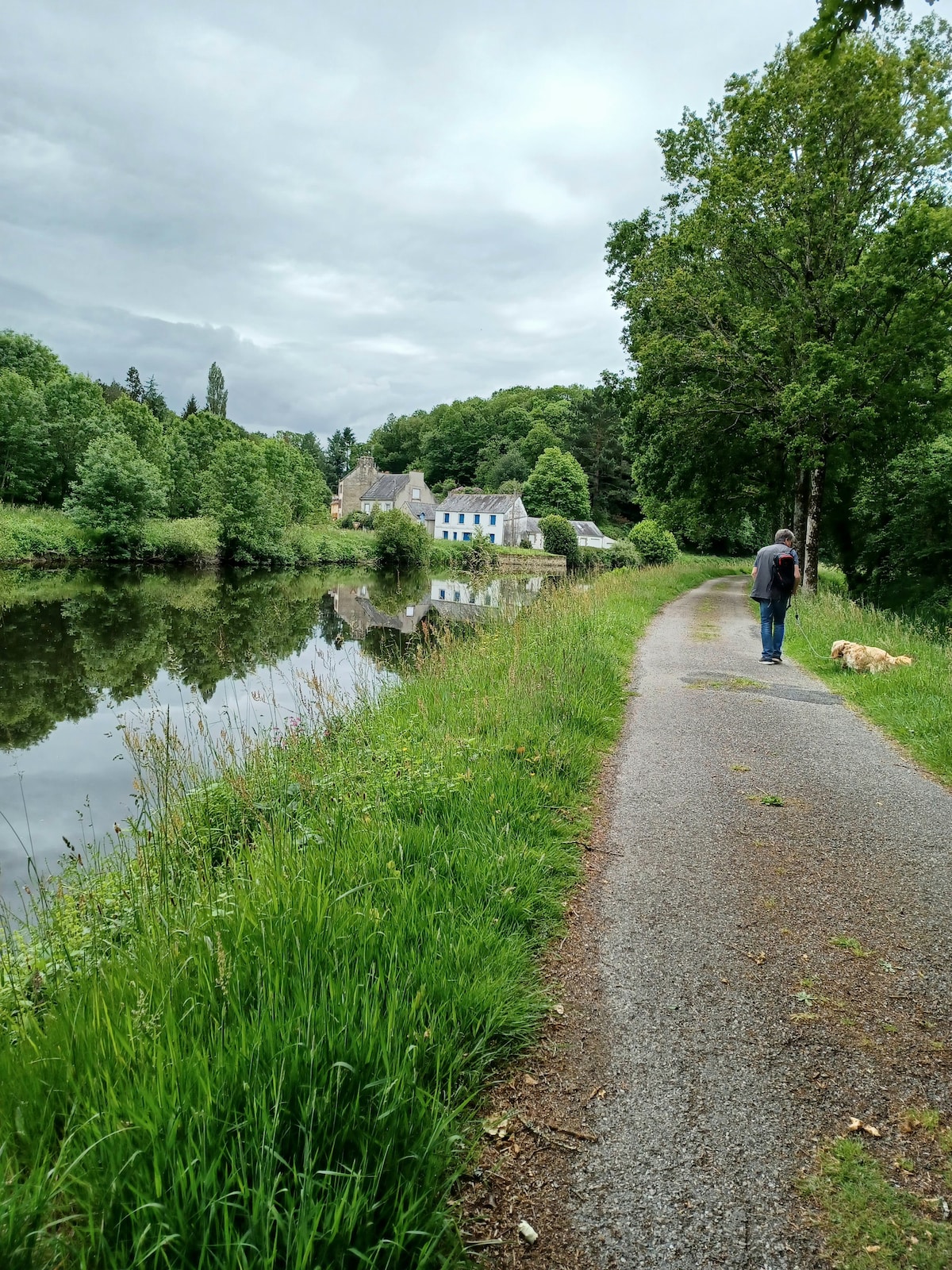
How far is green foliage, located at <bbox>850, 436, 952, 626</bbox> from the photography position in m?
21.6

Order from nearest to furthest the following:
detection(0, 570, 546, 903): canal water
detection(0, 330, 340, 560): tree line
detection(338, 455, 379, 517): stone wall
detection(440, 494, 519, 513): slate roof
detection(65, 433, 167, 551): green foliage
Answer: detection(0, 570, 546, 903): canal water → detection(65, 433, 167, 551): green foliage → detection(0, 330, 340, 560): tree line → detection(440, 494, 519, 513): slate roof → detection(338, 455, 379, 517): stone wall

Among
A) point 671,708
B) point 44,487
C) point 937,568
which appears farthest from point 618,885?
point 44,487

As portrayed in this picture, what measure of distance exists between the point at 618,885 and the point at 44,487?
55.4 m

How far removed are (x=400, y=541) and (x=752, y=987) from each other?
54342mm

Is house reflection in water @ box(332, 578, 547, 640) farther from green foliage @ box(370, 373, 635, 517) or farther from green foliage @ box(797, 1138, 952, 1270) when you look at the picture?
green foliage @ box(370, 373, 635, 517)

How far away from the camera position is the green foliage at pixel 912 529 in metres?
21.6

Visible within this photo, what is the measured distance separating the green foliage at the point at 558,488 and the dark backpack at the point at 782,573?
244 ft

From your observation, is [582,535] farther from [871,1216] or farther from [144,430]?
[871,1216]

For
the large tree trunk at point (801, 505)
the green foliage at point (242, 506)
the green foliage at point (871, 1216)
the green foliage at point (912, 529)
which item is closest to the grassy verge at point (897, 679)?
the green foliage at point (871, 1216)

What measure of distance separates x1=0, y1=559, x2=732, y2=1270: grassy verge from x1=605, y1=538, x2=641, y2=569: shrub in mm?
46984

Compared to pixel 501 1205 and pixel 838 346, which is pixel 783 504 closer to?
pixel 838 346

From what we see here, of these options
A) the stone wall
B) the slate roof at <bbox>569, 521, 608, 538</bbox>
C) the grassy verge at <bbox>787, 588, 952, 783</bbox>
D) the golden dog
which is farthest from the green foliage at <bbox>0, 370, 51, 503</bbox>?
the stone wall

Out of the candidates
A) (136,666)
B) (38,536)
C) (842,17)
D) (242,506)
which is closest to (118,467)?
(38,536)

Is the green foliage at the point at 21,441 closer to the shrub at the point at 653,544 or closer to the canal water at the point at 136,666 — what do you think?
the canal water at the point at 136,666
